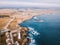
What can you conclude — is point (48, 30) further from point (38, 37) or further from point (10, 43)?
point (10, 43)

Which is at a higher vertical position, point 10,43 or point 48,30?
point 48,30

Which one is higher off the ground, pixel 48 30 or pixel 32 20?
pixel 32 20

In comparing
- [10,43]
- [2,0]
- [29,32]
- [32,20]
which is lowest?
[10,43]

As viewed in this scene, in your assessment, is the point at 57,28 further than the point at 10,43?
Yes

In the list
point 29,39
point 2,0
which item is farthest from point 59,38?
point 2,0

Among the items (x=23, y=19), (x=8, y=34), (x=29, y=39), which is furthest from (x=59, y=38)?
(x=8, y=34)

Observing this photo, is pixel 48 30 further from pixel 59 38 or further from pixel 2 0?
pixel 2 0
